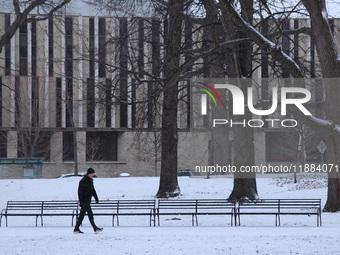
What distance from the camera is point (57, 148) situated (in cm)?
5288

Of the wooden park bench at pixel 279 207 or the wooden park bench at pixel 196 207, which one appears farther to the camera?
the wooden park bench at pixel 196 207

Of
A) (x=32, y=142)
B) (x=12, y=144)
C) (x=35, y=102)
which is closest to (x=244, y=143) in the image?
(x=35, y=102)

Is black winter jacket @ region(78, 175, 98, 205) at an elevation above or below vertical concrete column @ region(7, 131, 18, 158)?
below

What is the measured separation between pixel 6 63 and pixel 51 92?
5723 mm

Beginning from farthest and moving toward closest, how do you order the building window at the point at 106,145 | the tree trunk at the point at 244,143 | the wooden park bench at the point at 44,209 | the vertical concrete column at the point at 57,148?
the building window at the point at 106,145
the vertical concrete column at the point at 57,148
the tree trunk at the point at 244,143
the wooden park bench at the point at 44,209

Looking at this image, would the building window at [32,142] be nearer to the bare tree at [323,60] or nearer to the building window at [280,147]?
the building window at [280,147]

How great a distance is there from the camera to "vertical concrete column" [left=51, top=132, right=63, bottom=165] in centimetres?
5216

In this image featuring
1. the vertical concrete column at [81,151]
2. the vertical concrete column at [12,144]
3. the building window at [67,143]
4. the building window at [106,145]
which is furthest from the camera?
the building window at [106,145]

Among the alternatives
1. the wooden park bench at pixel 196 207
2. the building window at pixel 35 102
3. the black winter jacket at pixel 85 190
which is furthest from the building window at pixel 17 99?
the black winter jacket at pixel 85 190

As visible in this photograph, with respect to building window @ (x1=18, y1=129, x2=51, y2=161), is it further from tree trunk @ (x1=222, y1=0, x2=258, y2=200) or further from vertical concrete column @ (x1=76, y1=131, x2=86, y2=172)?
tree trunk @ (x1=222, y1=0, x2=258, y2=200)

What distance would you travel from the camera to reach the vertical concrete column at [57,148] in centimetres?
5216

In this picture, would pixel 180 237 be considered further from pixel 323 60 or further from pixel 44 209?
pixel 323 60

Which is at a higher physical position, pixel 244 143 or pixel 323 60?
pixel 323 60

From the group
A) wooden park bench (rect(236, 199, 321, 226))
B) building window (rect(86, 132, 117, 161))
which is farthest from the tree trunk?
building window (rect(86, 132, 117, 161))
